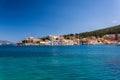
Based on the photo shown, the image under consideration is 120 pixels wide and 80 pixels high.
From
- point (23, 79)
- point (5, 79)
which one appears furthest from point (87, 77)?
point (5, 79)

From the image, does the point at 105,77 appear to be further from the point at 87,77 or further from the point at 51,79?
the point at 51,79

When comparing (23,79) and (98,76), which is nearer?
(23,79)

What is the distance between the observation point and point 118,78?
889 inches

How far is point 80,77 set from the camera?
23.5 meters

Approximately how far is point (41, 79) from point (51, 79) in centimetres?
89

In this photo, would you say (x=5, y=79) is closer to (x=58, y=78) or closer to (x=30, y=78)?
(x=30, y=78)

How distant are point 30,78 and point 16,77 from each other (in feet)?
5.44

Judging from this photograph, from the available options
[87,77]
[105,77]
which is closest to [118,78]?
[105,77]

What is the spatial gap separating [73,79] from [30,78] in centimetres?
397

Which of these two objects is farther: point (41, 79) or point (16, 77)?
point (16, 77)

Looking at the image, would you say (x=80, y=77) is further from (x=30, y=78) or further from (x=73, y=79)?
(x=30, y=78)

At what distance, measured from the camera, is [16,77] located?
23797 millimetres

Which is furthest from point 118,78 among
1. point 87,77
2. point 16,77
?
point 16,77

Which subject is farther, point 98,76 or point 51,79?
point 98,76
